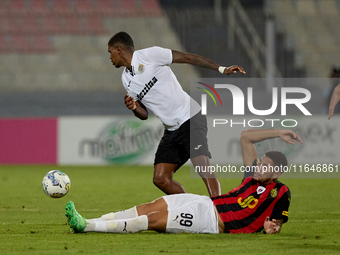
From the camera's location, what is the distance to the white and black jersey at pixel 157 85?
20.9ft

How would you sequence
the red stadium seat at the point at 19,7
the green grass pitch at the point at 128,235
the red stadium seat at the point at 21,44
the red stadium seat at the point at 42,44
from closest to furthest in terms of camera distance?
the green grass pitch at the point at 128,235 → the red stadium seat at the point at 21,44 → the red stadium seat at the point at 42,44 → the red stadium seat at the point at 19,7

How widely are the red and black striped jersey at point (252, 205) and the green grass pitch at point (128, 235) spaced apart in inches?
4.8

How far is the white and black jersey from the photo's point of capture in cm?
636

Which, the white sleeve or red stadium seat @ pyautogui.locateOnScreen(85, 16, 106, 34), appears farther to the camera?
red stadium seat @ pyautogui.locateOnScreen(85, 16, 106, 34)

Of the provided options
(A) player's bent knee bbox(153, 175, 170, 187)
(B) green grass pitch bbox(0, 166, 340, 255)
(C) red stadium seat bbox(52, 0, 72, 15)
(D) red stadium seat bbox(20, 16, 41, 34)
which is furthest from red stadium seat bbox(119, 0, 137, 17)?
(A) player's bent knee bbox(153, 175, 170, 187)

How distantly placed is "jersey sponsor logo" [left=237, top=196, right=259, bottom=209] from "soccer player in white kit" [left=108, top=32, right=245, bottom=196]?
3.05 ft

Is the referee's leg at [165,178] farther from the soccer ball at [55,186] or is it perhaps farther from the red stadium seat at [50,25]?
the red stadium seat at [50,25]

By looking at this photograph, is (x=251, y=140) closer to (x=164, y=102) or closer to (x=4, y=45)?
(x=164, y=102)

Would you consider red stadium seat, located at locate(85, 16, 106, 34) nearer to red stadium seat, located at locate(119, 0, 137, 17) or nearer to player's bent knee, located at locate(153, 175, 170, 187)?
red stadium seat, located at locate(119, 0, 137, 17)

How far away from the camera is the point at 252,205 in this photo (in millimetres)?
5312

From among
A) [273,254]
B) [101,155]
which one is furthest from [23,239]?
[101,155]

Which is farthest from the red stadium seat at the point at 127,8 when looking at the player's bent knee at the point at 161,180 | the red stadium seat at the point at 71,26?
the player's bent knee at the point at 161,180

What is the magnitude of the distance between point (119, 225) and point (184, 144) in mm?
1358

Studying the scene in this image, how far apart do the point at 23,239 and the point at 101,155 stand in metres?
9.36
